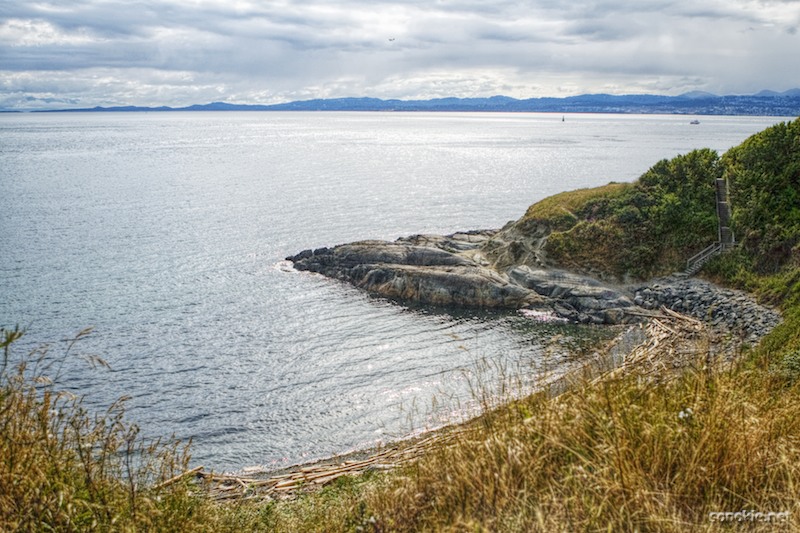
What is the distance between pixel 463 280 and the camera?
1720 inches

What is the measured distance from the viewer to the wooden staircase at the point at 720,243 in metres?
42.2

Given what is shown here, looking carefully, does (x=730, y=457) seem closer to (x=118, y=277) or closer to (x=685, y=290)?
(x=685, y=290)

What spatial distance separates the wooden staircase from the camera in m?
42.2

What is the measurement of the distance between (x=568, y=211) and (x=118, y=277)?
121 feet

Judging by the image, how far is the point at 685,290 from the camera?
130 ft

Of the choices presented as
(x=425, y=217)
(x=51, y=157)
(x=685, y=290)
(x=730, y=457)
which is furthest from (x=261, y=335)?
(x=51, y=157)

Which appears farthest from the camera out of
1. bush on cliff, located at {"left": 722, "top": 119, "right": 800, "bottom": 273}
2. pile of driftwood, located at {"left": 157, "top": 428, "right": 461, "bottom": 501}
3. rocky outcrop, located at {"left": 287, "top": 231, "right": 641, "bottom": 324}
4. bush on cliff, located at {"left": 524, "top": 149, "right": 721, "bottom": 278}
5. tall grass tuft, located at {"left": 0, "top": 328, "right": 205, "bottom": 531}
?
bush on cliff, located at {"left": 524, "top": 149, "right": 721, "bottom": 278}

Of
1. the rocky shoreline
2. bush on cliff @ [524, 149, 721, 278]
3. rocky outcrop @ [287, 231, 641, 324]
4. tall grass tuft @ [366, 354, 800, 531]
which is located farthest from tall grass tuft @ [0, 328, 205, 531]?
bush on cliff @ [524, 149, 721, 278]

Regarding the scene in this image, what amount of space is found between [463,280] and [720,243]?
18.4 meters

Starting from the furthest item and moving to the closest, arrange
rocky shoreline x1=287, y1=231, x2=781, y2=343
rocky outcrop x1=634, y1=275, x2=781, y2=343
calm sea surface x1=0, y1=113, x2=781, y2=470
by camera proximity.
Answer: rocky shoreline x1=287, y1=231, x2=781, y2=343
rocky outcrop x1=634, y1=275, x2=781, y2=343
calm sea surface x1=0, y1=113, x2=781, y2=470

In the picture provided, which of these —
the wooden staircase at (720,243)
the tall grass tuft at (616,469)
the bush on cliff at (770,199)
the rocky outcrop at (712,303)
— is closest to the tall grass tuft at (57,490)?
the tall grass tuft at (616,469)

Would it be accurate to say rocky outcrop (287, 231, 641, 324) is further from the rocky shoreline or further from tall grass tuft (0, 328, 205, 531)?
tall grass tuft (0, 328, 205, 531)

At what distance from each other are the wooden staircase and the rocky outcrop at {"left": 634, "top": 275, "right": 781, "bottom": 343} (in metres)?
1.35

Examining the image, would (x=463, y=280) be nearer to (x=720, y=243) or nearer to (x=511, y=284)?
(x=511, y=284)
